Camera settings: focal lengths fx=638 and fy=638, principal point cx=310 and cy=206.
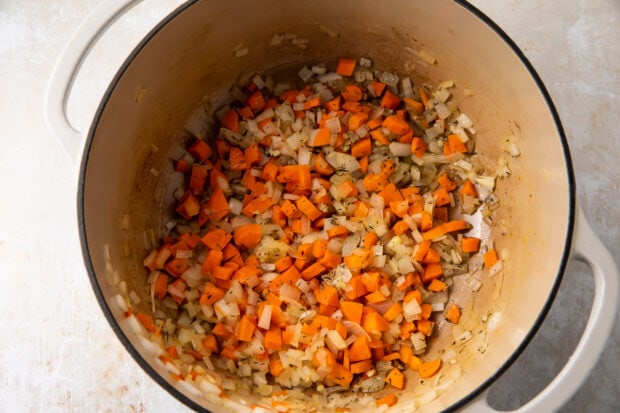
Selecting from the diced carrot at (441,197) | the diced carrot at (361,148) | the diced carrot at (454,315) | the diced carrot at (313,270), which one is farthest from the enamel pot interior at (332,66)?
the diced carrot at (313,270)

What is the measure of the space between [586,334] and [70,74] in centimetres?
131

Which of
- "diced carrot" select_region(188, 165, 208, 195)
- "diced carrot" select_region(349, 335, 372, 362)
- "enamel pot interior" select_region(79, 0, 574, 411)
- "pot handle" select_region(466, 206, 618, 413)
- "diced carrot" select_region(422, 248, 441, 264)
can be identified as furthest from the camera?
"diced carrot" select_region(188, 165, 208, 195)

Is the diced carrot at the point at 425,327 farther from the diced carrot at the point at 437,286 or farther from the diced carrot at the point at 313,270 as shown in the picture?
the diced carrot at the point at 313,270

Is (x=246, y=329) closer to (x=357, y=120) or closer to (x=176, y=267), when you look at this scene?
(x=176, y=267)

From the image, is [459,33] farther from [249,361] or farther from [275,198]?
[249,361]

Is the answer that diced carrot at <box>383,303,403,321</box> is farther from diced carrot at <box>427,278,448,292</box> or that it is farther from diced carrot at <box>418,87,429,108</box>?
diced carrot at <box>418,87,429,108</box>

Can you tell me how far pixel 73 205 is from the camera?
1965 mm

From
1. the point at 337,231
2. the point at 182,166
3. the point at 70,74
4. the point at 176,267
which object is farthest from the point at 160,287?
the point at 70,74

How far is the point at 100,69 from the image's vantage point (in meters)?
2.03

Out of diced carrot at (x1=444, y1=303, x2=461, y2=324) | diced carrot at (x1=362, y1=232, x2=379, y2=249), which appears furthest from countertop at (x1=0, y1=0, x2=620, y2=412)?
diced carrot at (x1=362, y1=232, x2=379, y2=249)

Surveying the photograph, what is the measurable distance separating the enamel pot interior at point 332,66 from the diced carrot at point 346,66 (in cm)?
3

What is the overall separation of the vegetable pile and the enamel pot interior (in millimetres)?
63

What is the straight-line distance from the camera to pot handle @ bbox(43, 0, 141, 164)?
58.7 inches

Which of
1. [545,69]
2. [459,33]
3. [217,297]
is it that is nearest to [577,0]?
[545,69]
